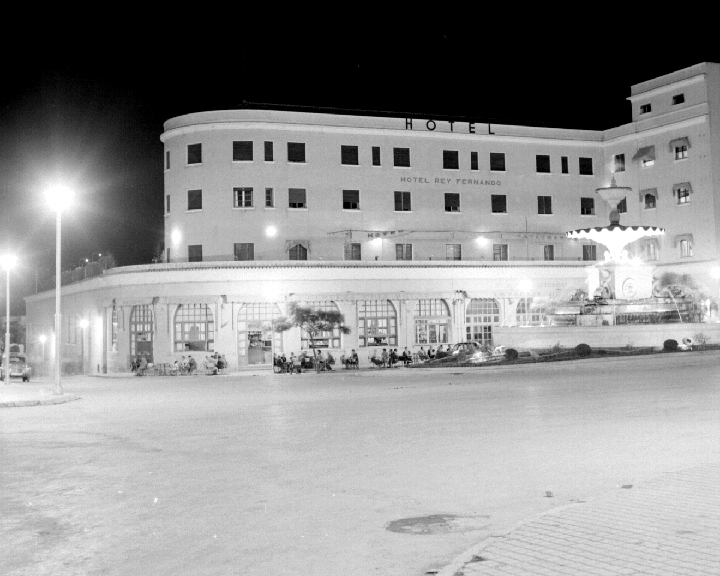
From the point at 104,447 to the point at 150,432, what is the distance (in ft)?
6.98

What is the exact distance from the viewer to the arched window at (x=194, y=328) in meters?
50.3

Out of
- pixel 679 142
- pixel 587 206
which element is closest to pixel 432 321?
pixel 587 206

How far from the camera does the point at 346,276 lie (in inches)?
2057

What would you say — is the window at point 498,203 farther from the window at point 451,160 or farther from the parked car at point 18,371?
the parked car at point 18,371

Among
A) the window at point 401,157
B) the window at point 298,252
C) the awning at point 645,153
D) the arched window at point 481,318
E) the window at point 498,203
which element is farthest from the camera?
the window at point 498,203

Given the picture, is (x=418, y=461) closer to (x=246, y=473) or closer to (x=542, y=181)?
(x=246, y=473)

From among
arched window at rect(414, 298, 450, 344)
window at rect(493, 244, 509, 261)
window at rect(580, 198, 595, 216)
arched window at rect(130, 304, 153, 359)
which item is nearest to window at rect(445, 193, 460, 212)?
window at rect(493, 244, 509, 261)

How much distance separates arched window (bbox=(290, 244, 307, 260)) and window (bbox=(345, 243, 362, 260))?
8.83 ft

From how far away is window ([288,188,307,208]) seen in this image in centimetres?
5491

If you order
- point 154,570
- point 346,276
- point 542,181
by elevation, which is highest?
point 542,181

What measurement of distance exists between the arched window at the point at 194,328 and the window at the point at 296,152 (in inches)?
444

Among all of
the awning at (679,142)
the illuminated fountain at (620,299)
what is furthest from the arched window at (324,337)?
the awning at (679,142)

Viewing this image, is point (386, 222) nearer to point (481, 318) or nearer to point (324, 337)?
point (481, 318)

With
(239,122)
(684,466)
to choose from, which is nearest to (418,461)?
(684,466)
